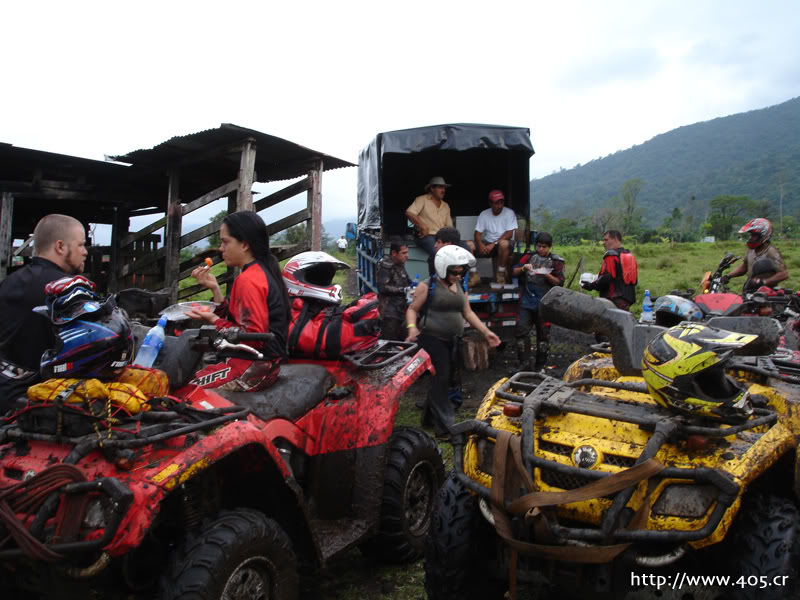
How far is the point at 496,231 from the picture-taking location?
10062mm

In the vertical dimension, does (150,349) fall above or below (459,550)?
above

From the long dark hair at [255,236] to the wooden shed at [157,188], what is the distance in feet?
15.5

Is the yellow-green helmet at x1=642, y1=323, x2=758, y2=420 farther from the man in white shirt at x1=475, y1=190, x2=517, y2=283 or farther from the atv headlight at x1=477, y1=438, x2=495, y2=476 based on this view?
the man in white shirt at x1=475, y1=190, x2=517, y2=283

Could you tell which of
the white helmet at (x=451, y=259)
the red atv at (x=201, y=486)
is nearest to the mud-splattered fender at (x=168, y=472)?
the red atv at (x=201, y=486)

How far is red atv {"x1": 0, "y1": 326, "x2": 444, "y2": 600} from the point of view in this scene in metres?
2.18

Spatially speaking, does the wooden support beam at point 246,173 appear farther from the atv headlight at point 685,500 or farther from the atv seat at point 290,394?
the atv headlight at point 685,500

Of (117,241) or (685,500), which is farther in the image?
(117,241)

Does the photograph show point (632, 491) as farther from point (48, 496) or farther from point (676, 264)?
point (676, 264)

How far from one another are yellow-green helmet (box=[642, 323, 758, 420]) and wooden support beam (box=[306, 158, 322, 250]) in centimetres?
742

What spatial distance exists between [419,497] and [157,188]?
9.24 meters

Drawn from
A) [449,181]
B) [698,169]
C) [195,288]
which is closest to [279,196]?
[195,288]

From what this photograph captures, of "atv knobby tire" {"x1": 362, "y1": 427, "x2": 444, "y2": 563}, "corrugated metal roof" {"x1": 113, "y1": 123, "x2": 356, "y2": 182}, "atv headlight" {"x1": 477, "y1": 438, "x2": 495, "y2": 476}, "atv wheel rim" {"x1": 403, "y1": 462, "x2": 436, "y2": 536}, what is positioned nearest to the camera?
"atv headlight" {"x1": 477, "y1": 438, "x2": 495, "y2": 476}

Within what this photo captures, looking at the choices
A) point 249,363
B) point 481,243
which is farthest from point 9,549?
point 481,243

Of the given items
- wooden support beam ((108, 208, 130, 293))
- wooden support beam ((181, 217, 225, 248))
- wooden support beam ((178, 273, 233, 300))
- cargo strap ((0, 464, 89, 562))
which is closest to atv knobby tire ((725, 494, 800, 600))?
cargo strap ((0, 464, 89, 562))
